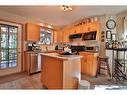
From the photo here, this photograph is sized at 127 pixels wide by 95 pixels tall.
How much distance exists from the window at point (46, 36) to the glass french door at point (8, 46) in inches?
56.7

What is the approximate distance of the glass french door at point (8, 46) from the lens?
4.51 metres

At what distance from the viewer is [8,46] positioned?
4723mm

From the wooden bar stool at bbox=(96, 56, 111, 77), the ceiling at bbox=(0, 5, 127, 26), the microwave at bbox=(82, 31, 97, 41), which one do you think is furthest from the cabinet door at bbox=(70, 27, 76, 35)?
the wooden bar stool at bbox=(96, 56, 111, 77)

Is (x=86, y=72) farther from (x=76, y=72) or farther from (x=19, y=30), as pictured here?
(x=19, y=30)

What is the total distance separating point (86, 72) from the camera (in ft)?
16.3

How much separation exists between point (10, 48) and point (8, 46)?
0.11 m

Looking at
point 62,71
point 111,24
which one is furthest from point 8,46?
point 111,24

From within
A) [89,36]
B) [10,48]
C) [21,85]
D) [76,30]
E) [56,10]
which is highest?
[56,10]

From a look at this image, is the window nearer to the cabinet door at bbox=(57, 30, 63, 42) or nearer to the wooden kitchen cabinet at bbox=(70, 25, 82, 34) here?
the cabinet door at bbox=(57, 30, 63, 42)

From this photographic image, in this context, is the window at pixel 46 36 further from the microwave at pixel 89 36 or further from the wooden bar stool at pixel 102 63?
the wooden bar stool at pixel 102 63

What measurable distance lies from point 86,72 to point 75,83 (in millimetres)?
2181

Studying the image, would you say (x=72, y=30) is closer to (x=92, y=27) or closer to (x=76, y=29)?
(x=76, y=29)

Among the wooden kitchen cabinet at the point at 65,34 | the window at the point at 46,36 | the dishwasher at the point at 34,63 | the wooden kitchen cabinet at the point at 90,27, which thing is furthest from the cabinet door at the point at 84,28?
the dishwasher at the point at 34,63
